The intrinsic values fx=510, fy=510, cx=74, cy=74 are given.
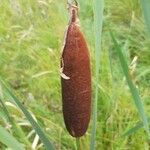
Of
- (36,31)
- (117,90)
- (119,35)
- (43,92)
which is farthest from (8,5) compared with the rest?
(117,90)

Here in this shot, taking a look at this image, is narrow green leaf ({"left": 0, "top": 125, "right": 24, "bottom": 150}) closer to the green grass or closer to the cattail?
the cattail

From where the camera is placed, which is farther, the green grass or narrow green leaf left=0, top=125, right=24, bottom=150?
the green grass

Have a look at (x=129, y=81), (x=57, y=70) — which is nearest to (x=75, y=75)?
(x=129, y=81)

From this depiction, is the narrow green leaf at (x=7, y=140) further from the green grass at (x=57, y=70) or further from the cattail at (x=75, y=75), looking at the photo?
the green grass at (x=57, y=70)

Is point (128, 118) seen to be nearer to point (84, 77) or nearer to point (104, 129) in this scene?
point (104, 129)

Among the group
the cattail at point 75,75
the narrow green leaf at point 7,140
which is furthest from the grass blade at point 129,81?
the narrow green leaf at point 7,140

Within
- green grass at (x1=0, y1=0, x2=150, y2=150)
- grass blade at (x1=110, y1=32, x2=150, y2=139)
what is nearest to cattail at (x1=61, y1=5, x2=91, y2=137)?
grass blade at (x1=110, y1=32, x2=150, y2=139)

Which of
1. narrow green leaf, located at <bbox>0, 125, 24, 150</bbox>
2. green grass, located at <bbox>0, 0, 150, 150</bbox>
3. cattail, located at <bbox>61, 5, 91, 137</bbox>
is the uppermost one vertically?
cattail, located at <bbox>61, 5, 91, 137</bbox>

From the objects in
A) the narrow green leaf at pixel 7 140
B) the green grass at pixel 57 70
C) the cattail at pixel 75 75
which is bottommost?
the green grass at pixel 57 70

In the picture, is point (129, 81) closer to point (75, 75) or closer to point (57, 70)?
Result: point (75, 75)
